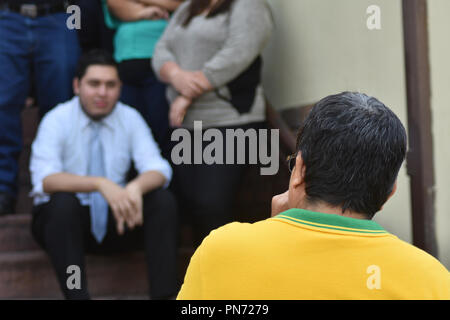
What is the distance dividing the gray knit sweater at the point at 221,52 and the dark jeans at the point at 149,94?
250 mm

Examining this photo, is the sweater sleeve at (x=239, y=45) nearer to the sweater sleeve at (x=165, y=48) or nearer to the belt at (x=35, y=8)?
the sweater sleeve at (x=165, y=48)

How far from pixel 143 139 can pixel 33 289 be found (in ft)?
2.74

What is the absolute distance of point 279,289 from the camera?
94 centimetres

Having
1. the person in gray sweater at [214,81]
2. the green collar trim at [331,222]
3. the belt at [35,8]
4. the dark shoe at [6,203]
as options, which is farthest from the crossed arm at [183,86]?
the green collar trim at [331,222]

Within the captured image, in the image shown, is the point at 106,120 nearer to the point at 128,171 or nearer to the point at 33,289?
the point at 128,171

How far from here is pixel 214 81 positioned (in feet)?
9.28

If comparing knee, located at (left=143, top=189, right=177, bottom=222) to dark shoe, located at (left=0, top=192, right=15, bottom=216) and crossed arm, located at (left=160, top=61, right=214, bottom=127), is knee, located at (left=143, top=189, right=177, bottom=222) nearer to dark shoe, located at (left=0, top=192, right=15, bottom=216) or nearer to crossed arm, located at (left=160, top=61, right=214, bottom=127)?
crossed arm, located at (left=160, top=61, right=214, bottom=127)

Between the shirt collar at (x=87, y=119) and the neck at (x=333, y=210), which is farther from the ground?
the shirt collar at (x=87, y=119)

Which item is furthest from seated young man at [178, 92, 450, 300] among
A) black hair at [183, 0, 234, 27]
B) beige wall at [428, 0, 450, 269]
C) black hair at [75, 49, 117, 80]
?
black hair at [75, 49, 117, 80]

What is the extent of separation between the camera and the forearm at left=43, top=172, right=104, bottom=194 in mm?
2705

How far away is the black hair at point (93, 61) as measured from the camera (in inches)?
121

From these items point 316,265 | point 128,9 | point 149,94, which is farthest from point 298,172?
point 128,9

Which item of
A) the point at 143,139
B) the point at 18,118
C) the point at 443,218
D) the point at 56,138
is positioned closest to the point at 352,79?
the point at 443,218

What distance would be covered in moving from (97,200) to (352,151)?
1.97m
